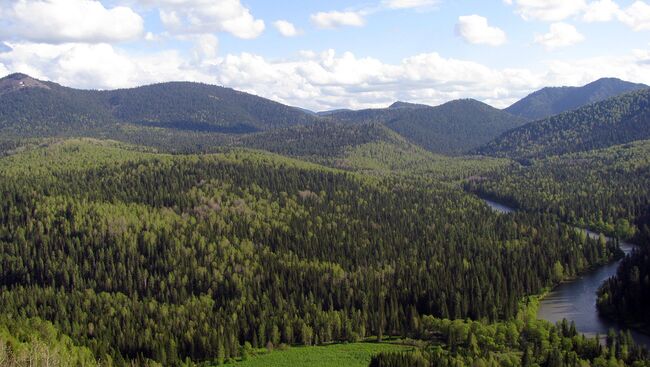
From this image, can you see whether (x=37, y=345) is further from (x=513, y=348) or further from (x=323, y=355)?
(x=513, y=348)

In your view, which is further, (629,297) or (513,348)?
(629,297)

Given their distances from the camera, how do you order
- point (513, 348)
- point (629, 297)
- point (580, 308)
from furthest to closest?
point (580, 308) → point (629, 297) → point (513, 348)

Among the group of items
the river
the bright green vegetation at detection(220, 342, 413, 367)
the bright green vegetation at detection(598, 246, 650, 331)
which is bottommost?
the bright green vegetation at detection(220, 342, 413, 367)

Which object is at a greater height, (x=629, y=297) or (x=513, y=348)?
(x=629, y=297)

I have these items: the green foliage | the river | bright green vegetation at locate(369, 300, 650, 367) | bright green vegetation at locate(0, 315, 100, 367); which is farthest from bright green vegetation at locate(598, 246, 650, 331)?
bright green vegetation at locate(0, 315, 100, 367)

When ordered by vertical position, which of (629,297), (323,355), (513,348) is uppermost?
(629,297)

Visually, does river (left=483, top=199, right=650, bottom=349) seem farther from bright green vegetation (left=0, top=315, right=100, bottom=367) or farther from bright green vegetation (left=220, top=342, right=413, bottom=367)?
bright green vegetation (left=0, top=315, right=100, bottom=367)

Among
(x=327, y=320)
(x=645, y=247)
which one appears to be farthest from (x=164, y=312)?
(x=645, y=247)

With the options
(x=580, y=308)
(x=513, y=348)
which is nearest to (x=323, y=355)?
(x=513, y=348)
